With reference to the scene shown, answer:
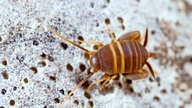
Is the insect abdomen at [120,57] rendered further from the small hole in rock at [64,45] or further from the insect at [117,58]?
the small hole in rock at [64,45]

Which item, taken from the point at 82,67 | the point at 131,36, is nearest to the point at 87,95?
the point at 82,67

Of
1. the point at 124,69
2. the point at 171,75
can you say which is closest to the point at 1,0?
the point at 124,69

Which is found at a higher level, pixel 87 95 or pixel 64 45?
pixel 64 45

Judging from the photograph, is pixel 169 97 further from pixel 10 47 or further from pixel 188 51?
pixel 10 47

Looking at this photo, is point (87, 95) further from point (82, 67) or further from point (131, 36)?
point (131, 36)

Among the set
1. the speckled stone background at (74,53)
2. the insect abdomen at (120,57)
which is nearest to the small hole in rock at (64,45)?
the speckled stone background at (74,53)

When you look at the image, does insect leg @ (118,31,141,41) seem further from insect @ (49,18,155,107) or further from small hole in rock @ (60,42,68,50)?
small hole in rock @ (60,42,68,50)

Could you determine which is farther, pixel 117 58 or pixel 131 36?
pixel 131 36
